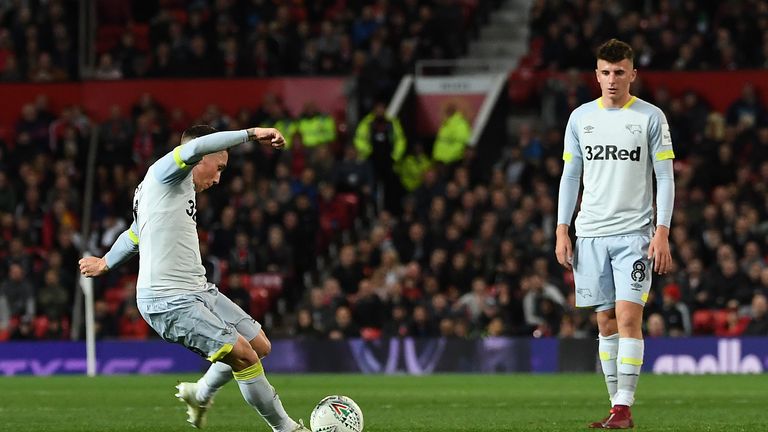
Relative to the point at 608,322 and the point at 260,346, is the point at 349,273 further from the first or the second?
the point at 260,346

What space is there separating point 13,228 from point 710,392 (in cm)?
1304

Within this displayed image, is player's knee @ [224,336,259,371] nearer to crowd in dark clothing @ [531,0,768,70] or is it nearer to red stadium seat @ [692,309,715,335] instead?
red stadium seat @ [692,309,715,335]

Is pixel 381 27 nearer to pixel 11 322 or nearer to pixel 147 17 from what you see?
pixel 147 17

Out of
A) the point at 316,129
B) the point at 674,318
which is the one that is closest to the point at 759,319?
the point at 674,318

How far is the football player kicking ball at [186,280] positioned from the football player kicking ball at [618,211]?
2156 mm

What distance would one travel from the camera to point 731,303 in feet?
68.5

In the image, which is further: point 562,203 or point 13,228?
point 13,228

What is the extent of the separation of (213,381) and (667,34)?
16786 millimetres

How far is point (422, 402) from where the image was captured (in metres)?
14.6

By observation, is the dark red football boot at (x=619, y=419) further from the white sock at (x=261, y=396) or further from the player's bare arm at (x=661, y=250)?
the white sock at (x=261, y=396)

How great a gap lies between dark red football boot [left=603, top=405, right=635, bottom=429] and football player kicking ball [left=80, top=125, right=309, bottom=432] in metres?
2.03

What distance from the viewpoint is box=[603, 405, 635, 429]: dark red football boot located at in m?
10.1

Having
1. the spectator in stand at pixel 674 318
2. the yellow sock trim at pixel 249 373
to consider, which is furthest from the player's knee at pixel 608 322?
the spectator in stand at pixel 674 318

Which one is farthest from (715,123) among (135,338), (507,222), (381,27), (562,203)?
(562,203)
